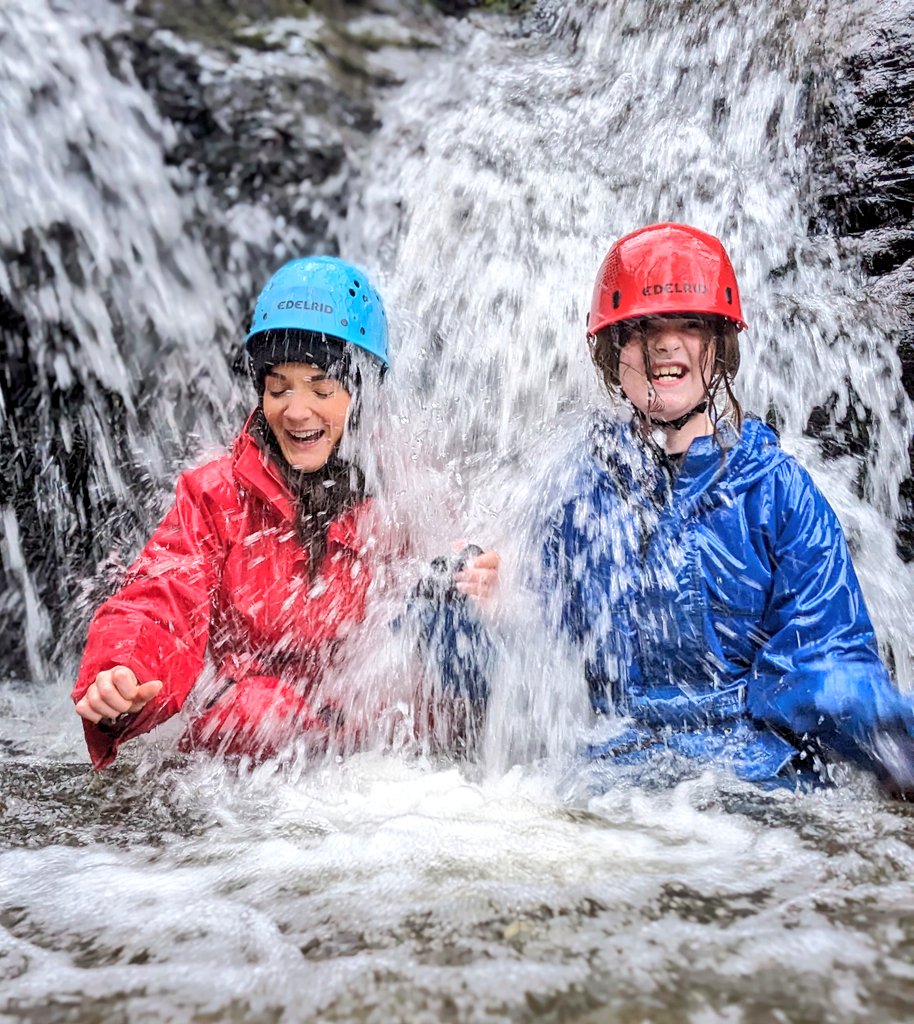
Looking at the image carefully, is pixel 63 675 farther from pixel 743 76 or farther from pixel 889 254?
pixel 743 76

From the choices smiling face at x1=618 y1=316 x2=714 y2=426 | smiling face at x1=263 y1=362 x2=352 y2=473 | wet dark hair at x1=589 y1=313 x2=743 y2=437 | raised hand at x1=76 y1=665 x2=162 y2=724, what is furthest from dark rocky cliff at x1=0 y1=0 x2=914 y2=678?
raised hand at x1=76 y1=665 x2=162 y2=724

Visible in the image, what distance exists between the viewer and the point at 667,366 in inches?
126

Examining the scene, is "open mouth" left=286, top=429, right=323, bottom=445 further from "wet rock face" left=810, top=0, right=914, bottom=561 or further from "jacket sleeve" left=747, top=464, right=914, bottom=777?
"wet rock face" left=810, top=0, right=914, bottom=561

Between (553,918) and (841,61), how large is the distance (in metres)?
5.54

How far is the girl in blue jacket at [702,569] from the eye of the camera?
110 inches

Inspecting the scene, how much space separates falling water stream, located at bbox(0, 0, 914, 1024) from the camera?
167 centimetres

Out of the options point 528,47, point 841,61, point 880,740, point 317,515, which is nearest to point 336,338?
point 317,515

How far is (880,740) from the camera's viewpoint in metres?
2.62

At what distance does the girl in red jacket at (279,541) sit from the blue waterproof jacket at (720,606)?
3.19 ft

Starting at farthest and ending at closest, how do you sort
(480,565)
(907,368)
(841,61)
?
(841,61)
(907,368)
(480,565)

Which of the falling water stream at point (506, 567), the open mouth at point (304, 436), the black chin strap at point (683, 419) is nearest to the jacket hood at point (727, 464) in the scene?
the black chin strap at point (683, 419)

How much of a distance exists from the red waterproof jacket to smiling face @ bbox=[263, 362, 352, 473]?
0.12m

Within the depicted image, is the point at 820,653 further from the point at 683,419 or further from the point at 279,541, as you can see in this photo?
the point at 279,541

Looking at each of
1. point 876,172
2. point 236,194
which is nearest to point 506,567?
point 876,172
